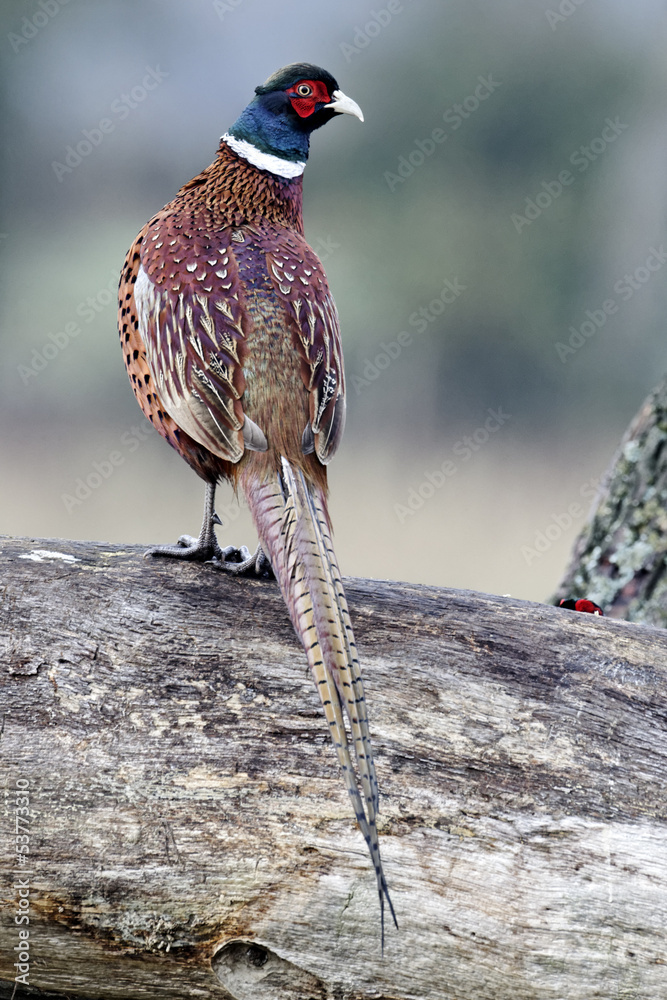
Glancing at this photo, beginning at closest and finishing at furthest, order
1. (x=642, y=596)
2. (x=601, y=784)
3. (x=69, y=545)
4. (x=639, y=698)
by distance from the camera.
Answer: (x=601, y=784) < (x=639, y=698) < (x=69, y=545) < (x=642, y=596)

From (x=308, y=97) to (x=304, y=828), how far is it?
2.49 m

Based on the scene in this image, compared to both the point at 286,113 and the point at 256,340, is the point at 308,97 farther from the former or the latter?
the point at 256,340

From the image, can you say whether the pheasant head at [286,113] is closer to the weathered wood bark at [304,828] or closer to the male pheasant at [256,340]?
the male pheasant at [256,340]

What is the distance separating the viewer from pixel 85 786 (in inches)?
95.4

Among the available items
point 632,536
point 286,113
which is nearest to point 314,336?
point 286,113

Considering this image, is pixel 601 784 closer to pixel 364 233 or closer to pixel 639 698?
pixel 639 698

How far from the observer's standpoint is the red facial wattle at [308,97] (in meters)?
3.26

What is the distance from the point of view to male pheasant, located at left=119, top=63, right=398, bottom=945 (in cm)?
257

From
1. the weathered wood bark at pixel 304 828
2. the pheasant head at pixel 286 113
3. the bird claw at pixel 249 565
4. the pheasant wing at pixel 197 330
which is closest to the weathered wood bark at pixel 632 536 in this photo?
the weathered wood bark at pixel 304 828

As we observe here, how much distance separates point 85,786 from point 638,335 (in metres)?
7.67

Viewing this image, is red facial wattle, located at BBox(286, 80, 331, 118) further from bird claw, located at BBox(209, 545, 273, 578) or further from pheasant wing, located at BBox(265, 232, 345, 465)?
bird claw, located at BBox(209, 545, 273, 578)

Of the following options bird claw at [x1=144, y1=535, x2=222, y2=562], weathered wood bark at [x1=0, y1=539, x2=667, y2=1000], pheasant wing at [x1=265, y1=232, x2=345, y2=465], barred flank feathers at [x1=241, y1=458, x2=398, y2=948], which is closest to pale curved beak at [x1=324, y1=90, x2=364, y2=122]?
pheasant wing at [x1=265, y1=232, x2=345, y2=465]

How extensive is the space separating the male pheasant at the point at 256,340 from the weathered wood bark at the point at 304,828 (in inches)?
9.7

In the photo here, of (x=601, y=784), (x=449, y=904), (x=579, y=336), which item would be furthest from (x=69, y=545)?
(x=579, y=336)
